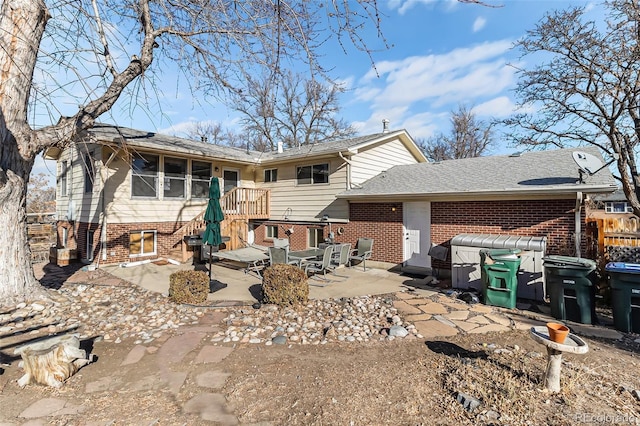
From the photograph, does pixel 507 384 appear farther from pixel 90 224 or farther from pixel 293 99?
pixel 293 99

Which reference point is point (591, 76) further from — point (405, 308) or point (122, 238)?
point (122, 238)

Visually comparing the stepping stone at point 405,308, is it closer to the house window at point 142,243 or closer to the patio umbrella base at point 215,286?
the patio umbrella base at point 215,286

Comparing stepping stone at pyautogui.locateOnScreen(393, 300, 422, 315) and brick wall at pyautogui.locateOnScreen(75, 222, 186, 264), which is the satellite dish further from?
brick wall at pyautogui.locateOnScreen(75, 222, 186, 264)

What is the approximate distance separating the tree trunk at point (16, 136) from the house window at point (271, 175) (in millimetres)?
8510

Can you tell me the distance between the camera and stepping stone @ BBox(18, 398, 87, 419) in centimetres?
287

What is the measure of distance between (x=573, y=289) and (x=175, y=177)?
39.0 feet

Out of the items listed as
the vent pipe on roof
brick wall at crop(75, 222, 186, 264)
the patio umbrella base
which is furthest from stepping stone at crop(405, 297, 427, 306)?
the vent pipe on roof

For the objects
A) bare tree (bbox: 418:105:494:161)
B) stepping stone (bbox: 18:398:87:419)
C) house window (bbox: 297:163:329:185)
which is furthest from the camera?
bare tree (bbox: 418:105:494:161)

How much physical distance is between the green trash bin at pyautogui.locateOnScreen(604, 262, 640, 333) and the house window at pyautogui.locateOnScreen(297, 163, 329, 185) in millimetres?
8469

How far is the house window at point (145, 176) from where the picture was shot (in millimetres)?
10238

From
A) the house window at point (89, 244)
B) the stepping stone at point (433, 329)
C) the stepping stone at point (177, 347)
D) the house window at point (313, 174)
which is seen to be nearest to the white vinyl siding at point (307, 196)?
the house window at point (313, 174)

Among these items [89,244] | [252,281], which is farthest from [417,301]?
[89,244]

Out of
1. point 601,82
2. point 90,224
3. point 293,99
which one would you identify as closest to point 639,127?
point 601,82

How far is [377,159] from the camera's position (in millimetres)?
12609
